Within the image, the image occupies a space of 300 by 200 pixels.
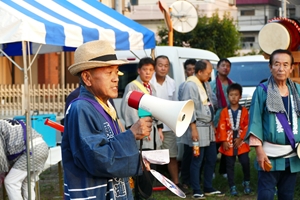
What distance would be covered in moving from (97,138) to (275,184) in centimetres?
258

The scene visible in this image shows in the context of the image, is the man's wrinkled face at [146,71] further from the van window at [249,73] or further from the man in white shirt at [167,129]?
the van window at [249,73]

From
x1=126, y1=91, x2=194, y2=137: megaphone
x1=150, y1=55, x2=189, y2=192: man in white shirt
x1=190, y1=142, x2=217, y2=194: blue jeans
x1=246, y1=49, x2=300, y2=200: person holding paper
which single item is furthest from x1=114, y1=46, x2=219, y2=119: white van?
x1=126, y1=91, x2=194, y2=137: megaphone

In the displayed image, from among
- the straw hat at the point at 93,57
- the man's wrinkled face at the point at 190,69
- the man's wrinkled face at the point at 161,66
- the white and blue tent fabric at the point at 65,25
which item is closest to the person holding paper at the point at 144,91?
the white and blue tent fabric at the point at 65,25

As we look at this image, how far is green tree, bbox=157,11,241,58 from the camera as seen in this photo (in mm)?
34062

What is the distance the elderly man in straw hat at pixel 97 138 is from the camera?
3092 mm

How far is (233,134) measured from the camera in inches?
326

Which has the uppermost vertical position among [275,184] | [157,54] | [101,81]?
[157,54]

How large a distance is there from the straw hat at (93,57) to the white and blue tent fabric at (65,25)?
8.99ft

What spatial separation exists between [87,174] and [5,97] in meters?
15.7

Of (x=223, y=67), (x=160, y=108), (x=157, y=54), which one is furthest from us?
(x=157, y=54)

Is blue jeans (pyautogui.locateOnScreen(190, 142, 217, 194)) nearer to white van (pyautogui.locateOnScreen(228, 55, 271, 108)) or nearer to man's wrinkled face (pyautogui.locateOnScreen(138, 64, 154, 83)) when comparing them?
man's wrinkled face (pyautogui.locateOnScreen(138, 64, 154, 83))

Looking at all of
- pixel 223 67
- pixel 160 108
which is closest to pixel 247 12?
pixel 223 67

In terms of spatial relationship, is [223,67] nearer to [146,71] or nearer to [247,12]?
[146,71]

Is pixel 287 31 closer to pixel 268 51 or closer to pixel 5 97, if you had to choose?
pixel 268 51
